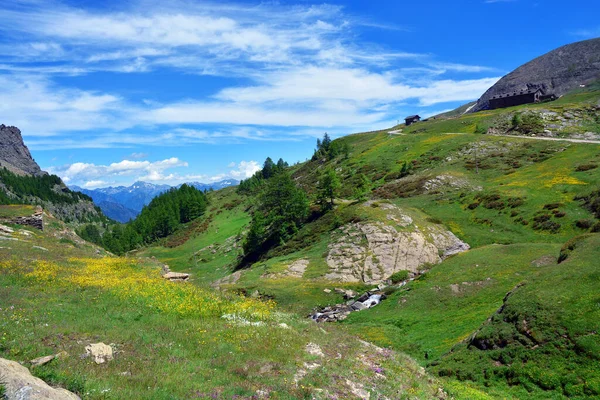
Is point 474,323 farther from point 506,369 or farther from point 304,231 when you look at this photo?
point 304,231

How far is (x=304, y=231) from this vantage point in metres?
→ 81.8

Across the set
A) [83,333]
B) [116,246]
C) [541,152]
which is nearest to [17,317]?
[83,333]

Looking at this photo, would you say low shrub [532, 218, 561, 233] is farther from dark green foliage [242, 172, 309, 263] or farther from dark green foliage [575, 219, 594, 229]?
dark green foliage [242, 172, 309, 263]

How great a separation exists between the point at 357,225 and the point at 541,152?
62.8 metres

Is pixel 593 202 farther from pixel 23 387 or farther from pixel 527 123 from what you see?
pixel 527 123

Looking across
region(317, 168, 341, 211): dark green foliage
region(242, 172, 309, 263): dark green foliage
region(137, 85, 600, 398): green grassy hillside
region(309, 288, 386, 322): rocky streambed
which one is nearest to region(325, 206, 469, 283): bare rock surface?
region(137, 85, 600, 398): green grassy hillside

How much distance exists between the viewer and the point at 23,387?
8711 mm

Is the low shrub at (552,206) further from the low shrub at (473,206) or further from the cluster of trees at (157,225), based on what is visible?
A: the cluster of trees at (157,225)

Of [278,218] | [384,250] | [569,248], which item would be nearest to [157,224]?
[278,218]

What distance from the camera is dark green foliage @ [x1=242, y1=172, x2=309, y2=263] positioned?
86.9 metres

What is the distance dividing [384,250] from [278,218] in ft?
116

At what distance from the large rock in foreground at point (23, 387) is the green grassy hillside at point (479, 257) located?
18252mm

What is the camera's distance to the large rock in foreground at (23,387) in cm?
845

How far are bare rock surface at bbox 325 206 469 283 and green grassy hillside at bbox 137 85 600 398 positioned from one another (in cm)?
168
